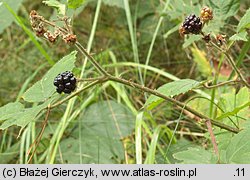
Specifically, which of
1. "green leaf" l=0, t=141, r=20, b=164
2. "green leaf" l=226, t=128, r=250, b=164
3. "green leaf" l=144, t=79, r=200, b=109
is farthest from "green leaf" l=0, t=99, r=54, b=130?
"green leaf" l=0, t=141, r=20, b=164

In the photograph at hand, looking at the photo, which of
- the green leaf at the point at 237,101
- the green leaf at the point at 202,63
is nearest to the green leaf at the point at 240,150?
the green leaf at the point at 237,101

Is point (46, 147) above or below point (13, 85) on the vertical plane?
below

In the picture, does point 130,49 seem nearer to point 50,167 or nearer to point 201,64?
point 201,64

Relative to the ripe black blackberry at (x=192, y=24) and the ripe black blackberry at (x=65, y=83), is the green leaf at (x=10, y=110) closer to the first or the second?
the ripe black blackberry at (x=65, y=83)

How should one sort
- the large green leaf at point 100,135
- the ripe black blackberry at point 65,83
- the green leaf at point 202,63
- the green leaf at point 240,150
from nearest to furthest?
the green leaf at point 240,150 → the ripe black blackberry at point 65,83 → the large green leaf at point 100,135 → the green leaf at point 202,63

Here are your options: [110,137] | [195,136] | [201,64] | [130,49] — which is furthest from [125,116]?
[130,49]

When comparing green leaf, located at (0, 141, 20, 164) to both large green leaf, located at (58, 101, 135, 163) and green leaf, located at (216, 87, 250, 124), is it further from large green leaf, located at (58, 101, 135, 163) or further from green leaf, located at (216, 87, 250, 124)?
green leaf, located at (216, 87, 250, 124)

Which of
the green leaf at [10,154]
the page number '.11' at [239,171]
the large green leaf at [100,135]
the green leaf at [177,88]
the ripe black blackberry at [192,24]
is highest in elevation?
the ripe black blackberry at [192,24]
